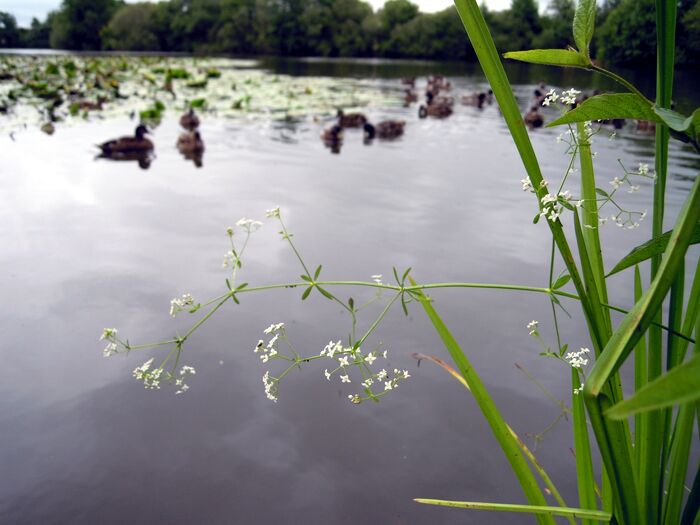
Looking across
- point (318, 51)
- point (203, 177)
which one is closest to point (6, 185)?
point (203, 177)

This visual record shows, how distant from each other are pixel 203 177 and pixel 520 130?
270 inches

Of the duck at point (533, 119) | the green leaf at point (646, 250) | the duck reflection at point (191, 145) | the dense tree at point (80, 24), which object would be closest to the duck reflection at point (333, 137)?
the duck reflection at point (191, 145)

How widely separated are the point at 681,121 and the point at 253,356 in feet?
9.40

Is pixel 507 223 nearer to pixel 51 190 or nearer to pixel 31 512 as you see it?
pixel 31 512

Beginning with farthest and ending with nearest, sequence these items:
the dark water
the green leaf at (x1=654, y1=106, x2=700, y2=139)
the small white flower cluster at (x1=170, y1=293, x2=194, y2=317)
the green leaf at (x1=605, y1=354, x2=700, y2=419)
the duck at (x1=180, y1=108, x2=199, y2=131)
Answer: the duck at (x1=180, y1=108, x2=199, y2=131)
the dark water
the small white flower cluster at (x1=170, y1=293, x2=194, y2=317)
the green leaf at (x1=654, y1=106, x2=700, y2=139)
the green leaf at (x1=605, y1=354, x2=700, y2=419)

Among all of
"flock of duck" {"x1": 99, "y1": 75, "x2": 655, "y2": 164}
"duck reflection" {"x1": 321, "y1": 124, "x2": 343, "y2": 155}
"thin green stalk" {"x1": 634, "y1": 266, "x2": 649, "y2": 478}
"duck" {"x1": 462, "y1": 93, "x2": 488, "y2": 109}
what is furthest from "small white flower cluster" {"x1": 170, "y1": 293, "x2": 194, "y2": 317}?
"duck" {"x1": 462, "y1": 93, "x2": 488, "y2": 109}

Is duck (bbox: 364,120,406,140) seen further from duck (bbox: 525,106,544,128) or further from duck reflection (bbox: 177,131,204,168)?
duck reflection (bbox: 177,131,204,168)

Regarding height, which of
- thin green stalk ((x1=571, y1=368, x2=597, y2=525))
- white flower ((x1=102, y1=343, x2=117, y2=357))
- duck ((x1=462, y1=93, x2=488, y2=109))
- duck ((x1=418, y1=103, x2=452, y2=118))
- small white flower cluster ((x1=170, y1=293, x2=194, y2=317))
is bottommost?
thin green stalk ((x1=571, y1=368, x2=597, y2=525))

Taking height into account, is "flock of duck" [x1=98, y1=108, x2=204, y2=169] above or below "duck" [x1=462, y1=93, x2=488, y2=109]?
below

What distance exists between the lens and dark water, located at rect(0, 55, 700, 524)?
243 centimetres

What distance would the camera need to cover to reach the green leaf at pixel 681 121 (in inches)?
27.5

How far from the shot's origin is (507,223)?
18.7 feet

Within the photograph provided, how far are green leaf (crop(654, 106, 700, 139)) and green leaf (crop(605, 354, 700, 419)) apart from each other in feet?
0.95

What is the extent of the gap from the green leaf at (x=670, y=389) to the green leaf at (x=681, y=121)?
0.95 feet
